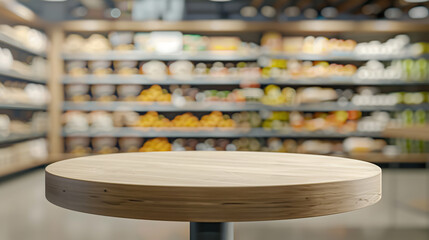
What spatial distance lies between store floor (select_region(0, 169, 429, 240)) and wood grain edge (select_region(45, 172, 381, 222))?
2.32 meters

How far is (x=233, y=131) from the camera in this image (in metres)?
6.88

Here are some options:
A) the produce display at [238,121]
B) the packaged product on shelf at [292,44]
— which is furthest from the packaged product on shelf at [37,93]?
the packaged product on shelf at [292,44]

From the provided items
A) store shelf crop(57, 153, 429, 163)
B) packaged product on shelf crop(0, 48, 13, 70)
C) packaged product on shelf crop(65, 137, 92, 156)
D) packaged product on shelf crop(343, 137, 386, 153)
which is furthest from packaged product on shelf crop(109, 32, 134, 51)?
packaged product on shelf crop(343, 137, 386, 153)

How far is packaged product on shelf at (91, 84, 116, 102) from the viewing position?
700 centimetres

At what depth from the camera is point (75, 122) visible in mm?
6898

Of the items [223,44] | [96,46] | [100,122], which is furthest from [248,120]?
[96,46]

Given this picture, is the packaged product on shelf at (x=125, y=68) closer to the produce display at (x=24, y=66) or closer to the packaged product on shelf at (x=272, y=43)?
the produce display at (x=24, y=66)

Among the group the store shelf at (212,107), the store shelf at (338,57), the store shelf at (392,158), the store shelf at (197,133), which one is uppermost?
the store shelf at (338,57)

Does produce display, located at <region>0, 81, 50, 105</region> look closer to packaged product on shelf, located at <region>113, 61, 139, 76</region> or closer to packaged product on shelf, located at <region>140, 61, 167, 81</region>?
packaged product on shelf, located at <region>113, 61, 139, 76</region>

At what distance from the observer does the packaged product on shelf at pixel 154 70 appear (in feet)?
22.6

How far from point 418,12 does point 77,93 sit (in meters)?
5.80

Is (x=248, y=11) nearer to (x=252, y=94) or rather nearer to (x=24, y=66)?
(x=252, y=94)

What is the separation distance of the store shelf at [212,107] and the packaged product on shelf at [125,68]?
48 centimetres

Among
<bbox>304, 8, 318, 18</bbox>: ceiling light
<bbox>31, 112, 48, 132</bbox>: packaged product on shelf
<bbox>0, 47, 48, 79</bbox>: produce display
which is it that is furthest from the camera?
<bbox>304, 8, 318, 18</bbox>: ceiling light
